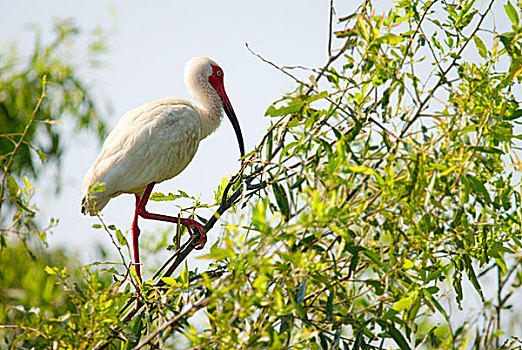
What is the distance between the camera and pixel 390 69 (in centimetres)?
149

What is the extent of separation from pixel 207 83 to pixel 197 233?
2.08 meters

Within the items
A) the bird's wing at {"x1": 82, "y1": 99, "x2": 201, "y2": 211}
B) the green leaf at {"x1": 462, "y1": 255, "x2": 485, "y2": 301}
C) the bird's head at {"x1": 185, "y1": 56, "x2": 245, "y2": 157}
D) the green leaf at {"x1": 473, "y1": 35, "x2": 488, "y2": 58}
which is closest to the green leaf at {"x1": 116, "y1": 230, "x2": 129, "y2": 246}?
the green leaf at {"x1": 462, "y1": 255, "x2": 485, "y2": 301}

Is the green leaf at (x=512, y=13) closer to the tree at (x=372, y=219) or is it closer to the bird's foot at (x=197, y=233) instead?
the tree at (x=372, y=219)

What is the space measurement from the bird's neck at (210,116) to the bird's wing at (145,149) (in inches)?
10.3

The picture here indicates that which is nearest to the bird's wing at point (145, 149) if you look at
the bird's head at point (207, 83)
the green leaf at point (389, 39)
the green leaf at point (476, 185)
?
the bird's head at point (207, 83)

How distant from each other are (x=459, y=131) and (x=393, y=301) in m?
0.40

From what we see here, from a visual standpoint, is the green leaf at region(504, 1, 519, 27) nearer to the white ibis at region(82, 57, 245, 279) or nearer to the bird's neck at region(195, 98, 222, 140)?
the white ibis at region(82, 57, 245, 279)

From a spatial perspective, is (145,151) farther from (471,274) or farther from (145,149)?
(471,274)

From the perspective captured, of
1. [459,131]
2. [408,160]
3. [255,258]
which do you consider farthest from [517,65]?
[255,258]

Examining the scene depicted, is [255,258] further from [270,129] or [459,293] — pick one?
[459,293]

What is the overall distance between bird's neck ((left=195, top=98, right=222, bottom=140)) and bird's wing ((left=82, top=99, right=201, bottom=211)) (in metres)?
0.26

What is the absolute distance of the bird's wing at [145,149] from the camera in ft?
11.7

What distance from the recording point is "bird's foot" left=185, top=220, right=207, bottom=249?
2151 millimetres

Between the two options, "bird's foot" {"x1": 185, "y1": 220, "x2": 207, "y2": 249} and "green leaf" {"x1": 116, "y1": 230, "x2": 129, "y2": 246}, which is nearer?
"green leaf" {"x1": 116, "y1": 230, "x2": 129, "y2": 246}
